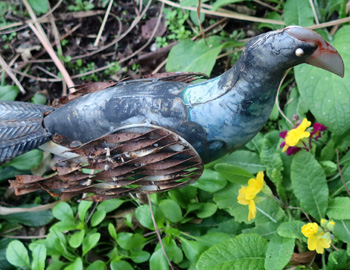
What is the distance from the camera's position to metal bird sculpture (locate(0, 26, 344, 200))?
2.56 feet

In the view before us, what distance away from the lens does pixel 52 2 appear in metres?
1.93

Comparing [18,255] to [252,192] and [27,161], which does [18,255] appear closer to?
[27,161]

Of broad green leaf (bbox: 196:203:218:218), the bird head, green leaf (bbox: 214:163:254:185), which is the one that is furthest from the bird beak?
broad green leaf (bbox: 196:203:218:218)

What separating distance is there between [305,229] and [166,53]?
1.04 metres

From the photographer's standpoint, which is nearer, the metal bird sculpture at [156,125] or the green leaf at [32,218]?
the metal bird sculpture at [156,125]

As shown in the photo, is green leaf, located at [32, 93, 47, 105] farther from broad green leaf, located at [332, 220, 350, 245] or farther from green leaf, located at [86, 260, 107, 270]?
broad green leaf, located at [332, 220, 350, 245]

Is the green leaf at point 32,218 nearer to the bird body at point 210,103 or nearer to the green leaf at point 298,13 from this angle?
the bird body at point 210,103

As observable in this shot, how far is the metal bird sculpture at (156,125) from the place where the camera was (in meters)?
0.78

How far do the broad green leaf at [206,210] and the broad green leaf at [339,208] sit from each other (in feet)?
1.17

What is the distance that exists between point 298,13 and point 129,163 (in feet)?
3.17

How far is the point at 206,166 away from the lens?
1417 mm

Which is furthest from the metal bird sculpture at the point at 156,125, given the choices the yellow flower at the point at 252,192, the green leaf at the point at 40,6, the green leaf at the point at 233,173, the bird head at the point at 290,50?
the green leaf at the point at 40,6

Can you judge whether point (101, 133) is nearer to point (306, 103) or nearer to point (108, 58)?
point (306, 103)

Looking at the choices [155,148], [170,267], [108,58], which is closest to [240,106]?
[155,148]
